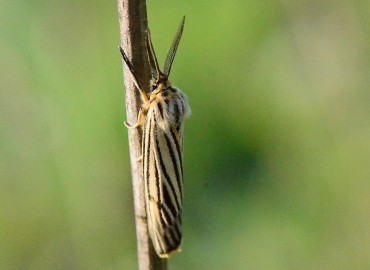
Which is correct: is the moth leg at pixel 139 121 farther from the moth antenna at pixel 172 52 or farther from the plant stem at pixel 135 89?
the moth antenna at pixel 172 52

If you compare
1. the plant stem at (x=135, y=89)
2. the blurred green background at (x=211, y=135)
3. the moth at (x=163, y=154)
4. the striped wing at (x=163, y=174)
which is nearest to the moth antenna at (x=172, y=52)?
the moth at (x=163, y=154)

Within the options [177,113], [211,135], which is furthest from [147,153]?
[211,135]

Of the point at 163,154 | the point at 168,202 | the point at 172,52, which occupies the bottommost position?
the point at 168,202

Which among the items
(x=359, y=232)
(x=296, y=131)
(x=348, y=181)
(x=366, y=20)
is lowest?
(x=359, y=232)

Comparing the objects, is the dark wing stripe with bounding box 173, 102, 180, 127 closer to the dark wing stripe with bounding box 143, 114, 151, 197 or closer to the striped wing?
the striped wing

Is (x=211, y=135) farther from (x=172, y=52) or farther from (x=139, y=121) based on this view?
(x=139, y=121)

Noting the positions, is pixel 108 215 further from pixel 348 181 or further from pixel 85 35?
pixel 348 181

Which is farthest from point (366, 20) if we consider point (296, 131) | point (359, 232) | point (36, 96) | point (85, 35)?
point (36, 96)

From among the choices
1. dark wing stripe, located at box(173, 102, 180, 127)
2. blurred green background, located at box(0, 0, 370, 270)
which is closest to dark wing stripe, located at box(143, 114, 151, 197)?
dark wing stripe, located at box(173, 102, 180, 127)
